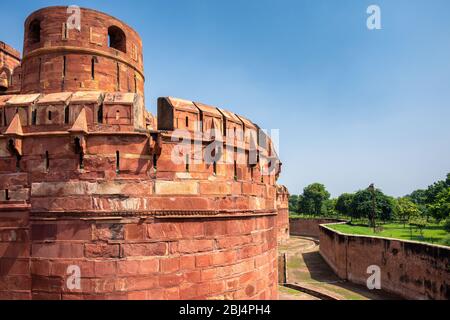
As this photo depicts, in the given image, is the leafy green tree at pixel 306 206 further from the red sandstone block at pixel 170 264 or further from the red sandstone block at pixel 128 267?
the red sandstone block at pixel 128 267

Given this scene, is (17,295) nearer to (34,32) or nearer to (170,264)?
(170,264)

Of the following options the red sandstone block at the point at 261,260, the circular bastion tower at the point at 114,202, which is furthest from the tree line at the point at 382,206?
the circular bastion tower at the point at 114,202

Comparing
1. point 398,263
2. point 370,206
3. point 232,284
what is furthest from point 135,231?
point 370,206

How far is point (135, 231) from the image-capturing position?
16.1 feet

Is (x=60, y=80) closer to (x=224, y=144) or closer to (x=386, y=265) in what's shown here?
(x=224, y=144)

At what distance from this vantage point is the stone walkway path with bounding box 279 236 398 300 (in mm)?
15123

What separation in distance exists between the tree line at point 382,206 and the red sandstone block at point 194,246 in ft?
95.2

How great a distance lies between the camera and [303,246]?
36.8 metres

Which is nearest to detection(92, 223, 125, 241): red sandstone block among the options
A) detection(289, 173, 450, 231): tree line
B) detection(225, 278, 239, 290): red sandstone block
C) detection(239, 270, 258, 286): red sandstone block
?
detection(225, 278, 239, 290): red sandstone block

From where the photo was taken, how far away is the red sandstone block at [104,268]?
188 inches

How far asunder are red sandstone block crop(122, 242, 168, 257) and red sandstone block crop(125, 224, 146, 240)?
0.11m

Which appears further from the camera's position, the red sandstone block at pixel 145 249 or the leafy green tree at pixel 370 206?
the leafy green tree at pixel 370 206

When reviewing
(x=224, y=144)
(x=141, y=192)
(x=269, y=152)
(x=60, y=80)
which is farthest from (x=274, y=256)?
(x=60, y=80)

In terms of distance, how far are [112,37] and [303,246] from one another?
110 feet
